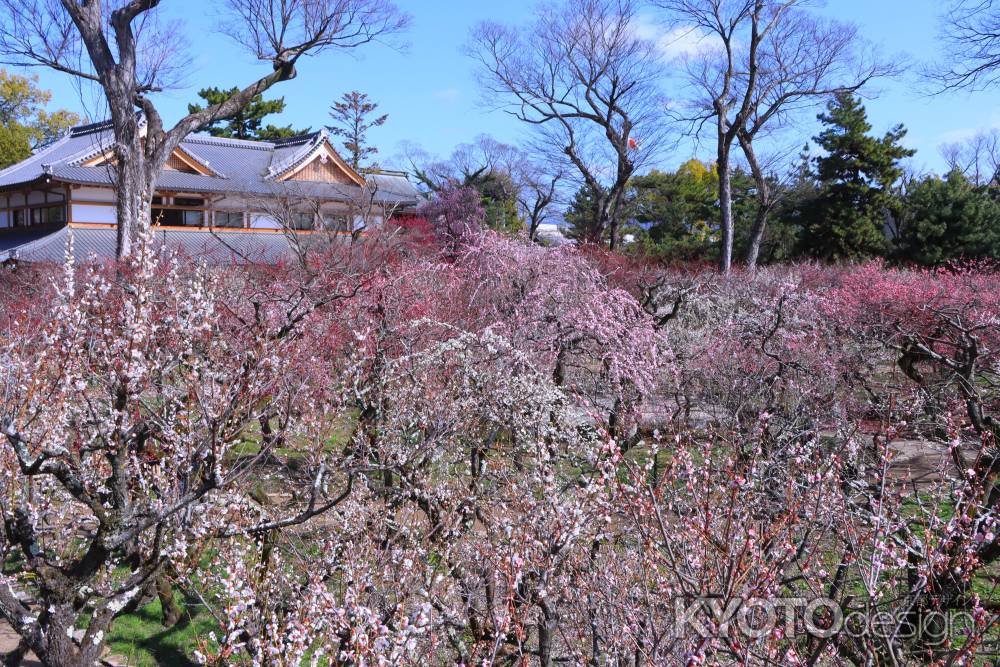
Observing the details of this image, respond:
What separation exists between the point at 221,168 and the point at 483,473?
20.7 meters

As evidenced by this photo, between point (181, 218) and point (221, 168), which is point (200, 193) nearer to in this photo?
point (181, 218)

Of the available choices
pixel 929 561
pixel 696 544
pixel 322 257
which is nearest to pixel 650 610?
pixel 696 544

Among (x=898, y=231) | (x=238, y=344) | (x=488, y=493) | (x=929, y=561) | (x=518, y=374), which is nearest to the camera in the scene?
(x=929, y=561)

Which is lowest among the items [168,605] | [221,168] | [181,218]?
[168,605]

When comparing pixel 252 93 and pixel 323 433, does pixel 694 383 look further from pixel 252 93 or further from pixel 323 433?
pixel 252 93

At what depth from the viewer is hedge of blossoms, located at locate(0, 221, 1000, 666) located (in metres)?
3.91

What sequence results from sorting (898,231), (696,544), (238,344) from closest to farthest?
(696,544) < (238,344) < (898,231)

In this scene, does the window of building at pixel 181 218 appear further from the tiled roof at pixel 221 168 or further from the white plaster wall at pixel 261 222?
the white plaster wall at pixel 261 222

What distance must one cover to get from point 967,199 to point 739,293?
11.2 m

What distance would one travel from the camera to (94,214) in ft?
66.6

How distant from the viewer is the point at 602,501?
5172 millimetres

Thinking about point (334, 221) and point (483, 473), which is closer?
point (483, 473)
